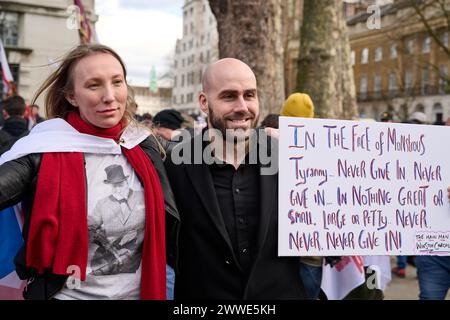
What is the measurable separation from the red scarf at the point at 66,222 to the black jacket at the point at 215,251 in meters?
0.23

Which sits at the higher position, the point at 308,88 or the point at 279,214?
the point at 308,88

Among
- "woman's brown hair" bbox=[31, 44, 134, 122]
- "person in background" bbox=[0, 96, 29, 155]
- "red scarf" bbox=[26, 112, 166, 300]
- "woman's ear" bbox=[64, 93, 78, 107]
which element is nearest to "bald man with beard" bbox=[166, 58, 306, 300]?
"red scarf" bbox=[26, 112, 166, 300]

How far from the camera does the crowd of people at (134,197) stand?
7.34ft

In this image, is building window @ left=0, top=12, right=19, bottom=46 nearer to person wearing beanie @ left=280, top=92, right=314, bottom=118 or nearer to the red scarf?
person wearing beanie @ left=280, top=92, right=314, bottom=118

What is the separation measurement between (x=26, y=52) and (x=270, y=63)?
17.4 m

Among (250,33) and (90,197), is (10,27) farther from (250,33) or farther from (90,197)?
(90,197)

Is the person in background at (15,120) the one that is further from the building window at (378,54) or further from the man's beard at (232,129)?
the building window at (378,54)

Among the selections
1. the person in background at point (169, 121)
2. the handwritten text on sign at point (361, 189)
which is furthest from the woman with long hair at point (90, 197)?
the person in background at point (169, 121)

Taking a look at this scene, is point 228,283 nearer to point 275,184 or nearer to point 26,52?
point 275,184

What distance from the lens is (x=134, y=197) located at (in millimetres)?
2357

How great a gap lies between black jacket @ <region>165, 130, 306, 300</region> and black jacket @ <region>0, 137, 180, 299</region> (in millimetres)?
110

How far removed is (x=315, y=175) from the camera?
2754mm
